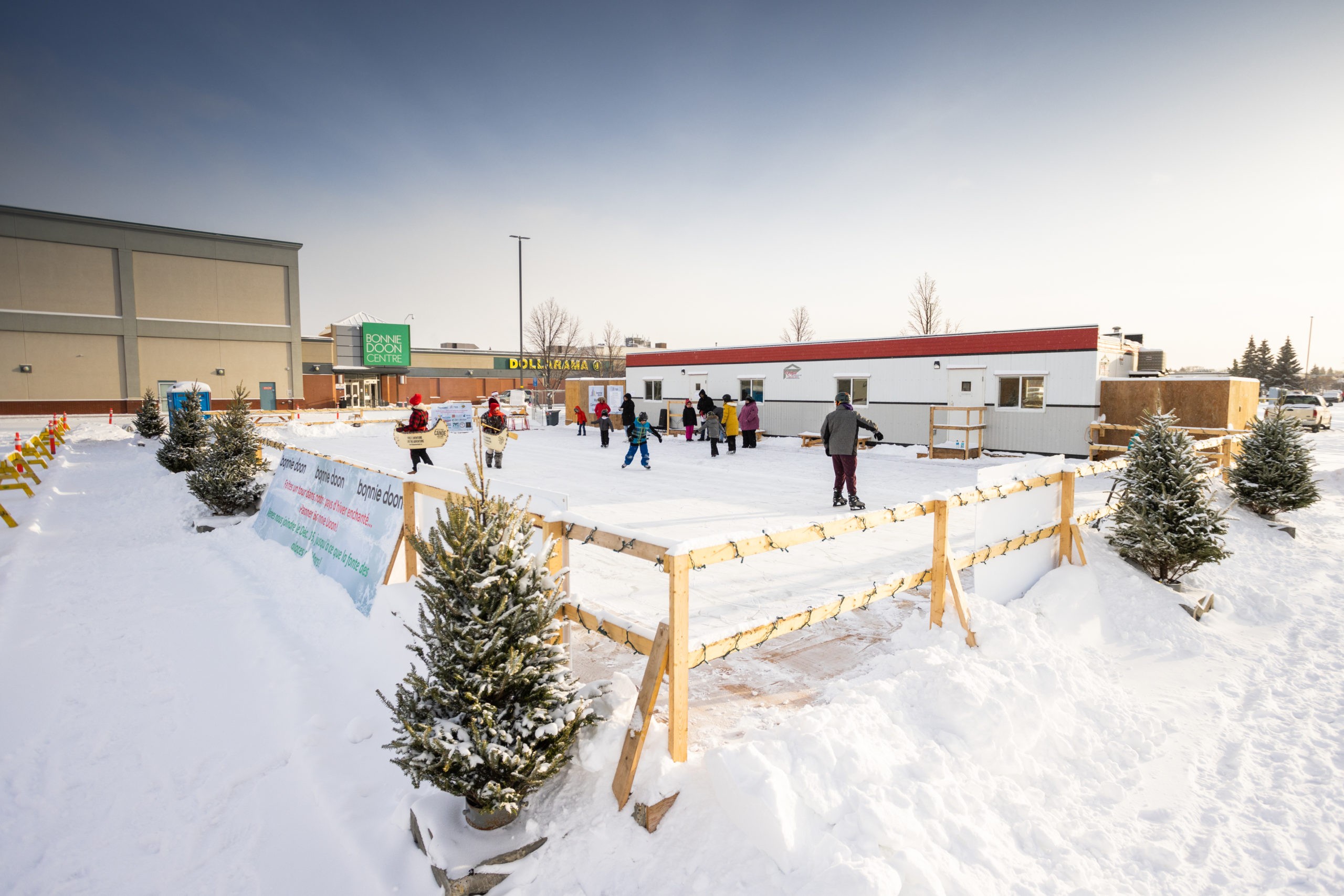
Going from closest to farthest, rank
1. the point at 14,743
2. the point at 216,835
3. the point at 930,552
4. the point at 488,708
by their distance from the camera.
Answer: the point at 488,708
the point at 216,835
the point at 14,743
the point at 930,552

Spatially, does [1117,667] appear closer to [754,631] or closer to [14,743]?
[754,631]

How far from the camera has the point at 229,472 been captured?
10.3 m

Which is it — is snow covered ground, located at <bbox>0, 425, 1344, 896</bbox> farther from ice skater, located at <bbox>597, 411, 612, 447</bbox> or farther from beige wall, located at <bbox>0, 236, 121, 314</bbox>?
beige wall, located at <bbox>0, 236, 121, 314</bbox>

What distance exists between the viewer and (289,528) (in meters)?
8.35

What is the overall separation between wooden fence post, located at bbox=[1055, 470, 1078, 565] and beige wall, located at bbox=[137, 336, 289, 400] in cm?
4027

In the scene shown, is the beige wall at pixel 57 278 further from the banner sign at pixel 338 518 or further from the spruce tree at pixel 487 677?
the spruce tree at pixel 487 677

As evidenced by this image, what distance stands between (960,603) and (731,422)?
1423 cm

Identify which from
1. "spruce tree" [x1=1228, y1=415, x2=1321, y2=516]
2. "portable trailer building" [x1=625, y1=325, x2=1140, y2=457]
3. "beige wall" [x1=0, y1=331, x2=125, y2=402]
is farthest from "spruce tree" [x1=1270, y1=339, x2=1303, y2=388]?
"beige wall" [x1=0, y1=331, x2=125, y2=402]

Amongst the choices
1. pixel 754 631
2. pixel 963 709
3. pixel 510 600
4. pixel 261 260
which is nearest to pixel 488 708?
pixel 510 600

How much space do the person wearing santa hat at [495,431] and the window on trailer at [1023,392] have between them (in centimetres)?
1381

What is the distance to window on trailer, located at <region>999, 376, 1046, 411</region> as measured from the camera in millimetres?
18062

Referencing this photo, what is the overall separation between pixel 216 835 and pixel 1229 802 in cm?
572

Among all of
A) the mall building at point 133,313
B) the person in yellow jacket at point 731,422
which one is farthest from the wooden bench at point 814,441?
the mall building at point 133,313

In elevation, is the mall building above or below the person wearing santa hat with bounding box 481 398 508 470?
above
